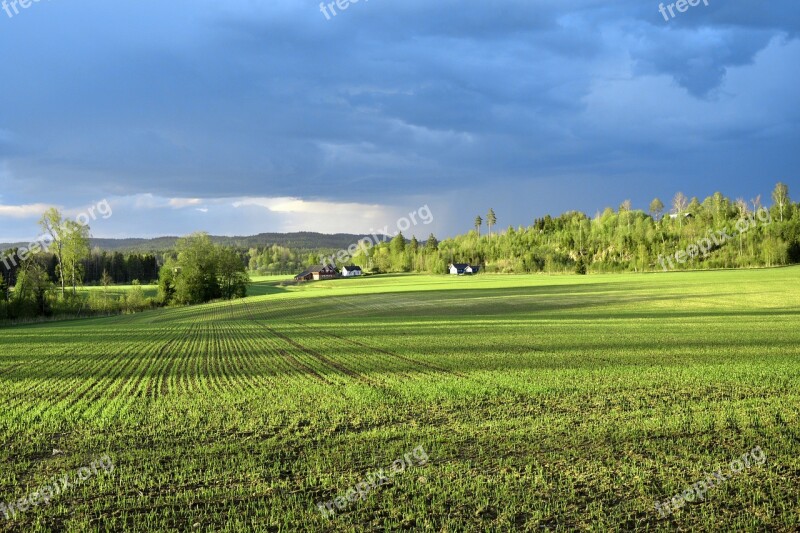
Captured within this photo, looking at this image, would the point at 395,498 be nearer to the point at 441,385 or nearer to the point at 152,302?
the point at 441,385

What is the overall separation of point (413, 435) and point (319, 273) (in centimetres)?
16115

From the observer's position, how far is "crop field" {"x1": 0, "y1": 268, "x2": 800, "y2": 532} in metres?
8.09

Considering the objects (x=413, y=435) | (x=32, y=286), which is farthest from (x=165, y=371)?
(x=32, y=286)

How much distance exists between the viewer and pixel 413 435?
11.9 m

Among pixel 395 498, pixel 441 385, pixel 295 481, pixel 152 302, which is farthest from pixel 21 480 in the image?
pixel 152 302

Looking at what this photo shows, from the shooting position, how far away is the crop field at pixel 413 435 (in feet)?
26.5

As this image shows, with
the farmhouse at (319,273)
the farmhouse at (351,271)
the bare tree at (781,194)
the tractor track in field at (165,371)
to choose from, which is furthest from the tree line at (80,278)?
the bare tree at (781,194)

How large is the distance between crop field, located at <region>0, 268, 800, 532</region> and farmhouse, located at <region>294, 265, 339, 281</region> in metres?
143

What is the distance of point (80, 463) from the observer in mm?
10484

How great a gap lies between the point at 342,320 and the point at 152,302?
55.8 metres

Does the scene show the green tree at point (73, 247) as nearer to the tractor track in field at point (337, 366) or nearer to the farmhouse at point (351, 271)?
the tractor track in field at point (337, 366)

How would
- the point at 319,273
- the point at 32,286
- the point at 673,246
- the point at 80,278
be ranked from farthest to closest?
1. the point at 319,273
2. the point at 673,246
3. the point at 80,278
4. the point at 32,286

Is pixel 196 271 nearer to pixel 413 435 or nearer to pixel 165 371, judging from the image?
pixel 165 371

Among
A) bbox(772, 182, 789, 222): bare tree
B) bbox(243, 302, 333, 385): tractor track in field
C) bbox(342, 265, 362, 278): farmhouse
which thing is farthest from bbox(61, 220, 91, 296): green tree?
bbox(772, 182, 789, 222): bare tree
